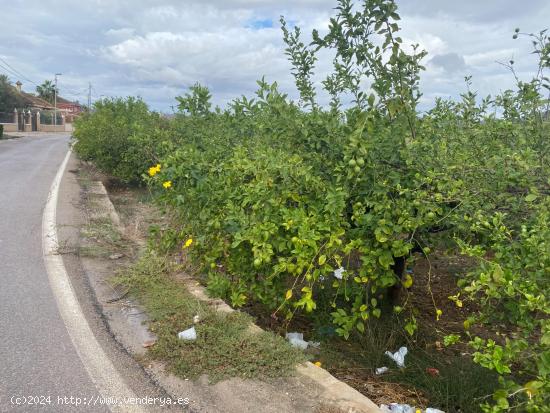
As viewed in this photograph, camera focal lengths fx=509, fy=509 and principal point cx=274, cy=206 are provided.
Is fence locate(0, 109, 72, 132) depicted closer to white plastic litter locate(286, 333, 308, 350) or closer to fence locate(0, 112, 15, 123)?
fence locate(0, 112, 15, 123)

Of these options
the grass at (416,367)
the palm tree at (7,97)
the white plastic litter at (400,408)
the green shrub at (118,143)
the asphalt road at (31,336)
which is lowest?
the grass at (416,367)

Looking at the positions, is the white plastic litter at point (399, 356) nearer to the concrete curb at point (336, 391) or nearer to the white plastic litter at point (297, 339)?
the white plastic litter at point (297, 339)

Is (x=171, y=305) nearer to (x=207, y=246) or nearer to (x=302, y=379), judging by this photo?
(x=207, y=246)

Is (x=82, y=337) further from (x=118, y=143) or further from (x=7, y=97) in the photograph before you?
(x=7, y=97)

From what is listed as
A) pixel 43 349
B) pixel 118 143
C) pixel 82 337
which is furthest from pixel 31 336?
pixel 118 143

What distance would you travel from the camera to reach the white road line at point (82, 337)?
308cm

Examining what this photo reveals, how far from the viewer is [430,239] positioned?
375 cm

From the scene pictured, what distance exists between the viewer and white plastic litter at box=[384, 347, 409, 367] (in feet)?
13.0

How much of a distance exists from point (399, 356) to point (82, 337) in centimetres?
243

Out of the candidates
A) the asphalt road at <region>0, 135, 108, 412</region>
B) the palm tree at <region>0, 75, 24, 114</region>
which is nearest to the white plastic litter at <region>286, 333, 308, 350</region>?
the asphalt road at <region>0, 135, 108, 412</region>

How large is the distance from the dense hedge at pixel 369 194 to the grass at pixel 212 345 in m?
0.33

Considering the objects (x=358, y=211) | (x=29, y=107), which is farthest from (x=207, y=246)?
(x=29, y=107)

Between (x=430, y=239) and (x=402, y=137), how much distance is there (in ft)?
2.56

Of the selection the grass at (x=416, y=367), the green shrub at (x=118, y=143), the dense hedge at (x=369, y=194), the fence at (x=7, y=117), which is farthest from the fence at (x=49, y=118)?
the grass at (x=416, y=367)
